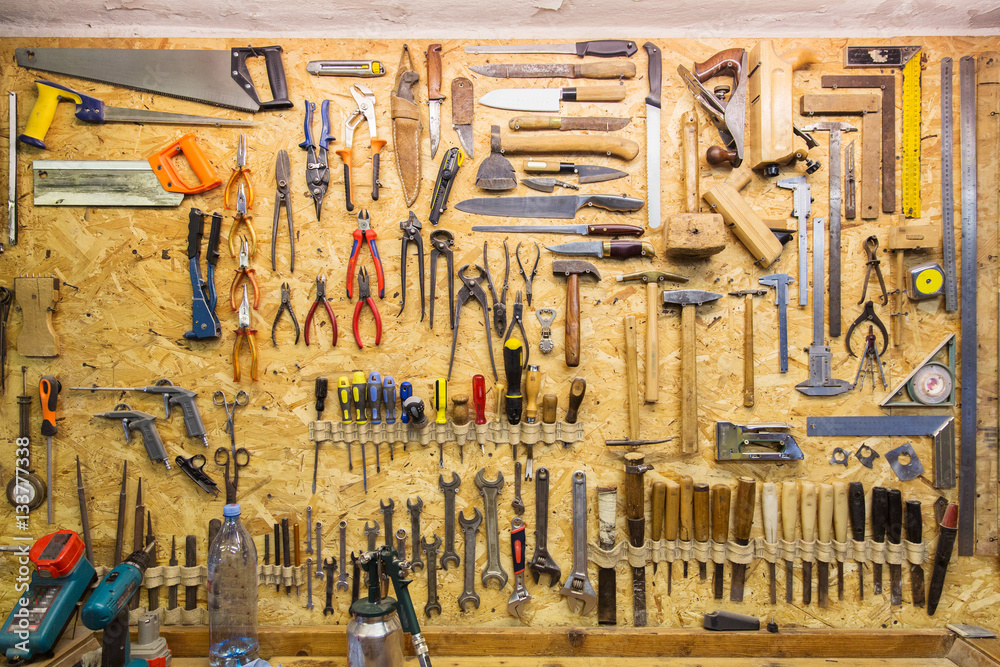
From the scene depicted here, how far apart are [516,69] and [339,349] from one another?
1.37m

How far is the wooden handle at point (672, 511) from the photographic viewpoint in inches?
83.9

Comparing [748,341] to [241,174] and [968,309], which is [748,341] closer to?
[968,309]

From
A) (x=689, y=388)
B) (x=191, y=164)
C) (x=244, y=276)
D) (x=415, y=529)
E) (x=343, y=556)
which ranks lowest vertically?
(x=343, y=556)

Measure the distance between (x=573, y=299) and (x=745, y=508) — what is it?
108 cm

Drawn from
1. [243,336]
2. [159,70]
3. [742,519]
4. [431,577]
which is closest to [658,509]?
[742,519]

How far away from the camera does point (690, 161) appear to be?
84.6 inches

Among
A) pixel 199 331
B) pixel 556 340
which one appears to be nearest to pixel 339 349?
pixel 199 331

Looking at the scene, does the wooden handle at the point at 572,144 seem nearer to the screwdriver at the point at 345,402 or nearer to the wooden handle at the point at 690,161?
the wooden handle at the point at 690,161

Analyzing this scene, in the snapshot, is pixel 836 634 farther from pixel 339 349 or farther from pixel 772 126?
pixel 339 349

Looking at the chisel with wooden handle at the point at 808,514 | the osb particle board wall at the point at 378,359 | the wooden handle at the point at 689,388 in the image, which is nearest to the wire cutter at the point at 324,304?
the osb particle board wall at the point at 378,359

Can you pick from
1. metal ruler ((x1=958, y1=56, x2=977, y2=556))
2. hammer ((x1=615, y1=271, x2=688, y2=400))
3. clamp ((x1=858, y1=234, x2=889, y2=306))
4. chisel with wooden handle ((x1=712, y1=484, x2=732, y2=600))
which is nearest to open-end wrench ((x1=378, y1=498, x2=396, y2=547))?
hammer ((x1=615, y1=271, x2=688, y2=400))

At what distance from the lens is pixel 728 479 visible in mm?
2197

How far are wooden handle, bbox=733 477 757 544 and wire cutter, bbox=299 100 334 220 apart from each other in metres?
2.05

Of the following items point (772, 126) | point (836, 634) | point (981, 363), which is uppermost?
point (772, 126)
